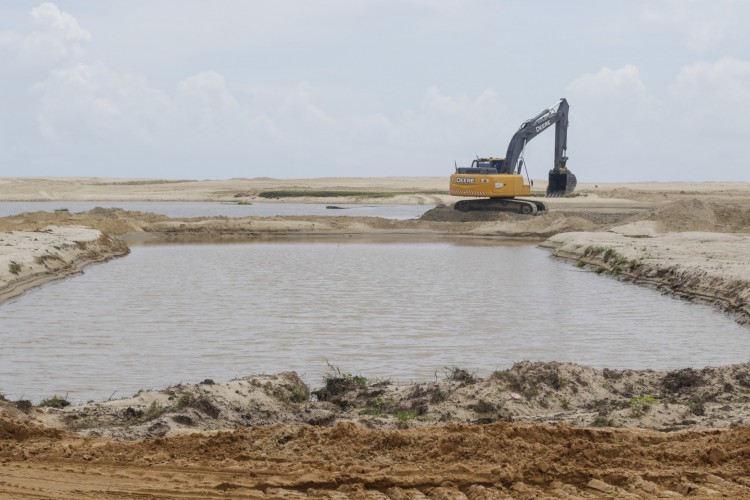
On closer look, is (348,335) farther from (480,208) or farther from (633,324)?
(480,208)

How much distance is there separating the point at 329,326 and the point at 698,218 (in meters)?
27.7

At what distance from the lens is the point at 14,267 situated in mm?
22891

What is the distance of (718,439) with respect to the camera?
281 inches

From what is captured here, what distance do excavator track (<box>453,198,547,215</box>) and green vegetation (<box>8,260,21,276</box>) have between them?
27.9m

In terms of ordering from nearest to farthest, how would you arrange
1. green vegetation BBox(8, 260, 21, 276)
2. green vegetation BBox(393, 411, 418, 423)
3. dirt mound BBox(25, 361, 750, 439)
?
dirt mound BBox(25, 361, 750, 439), green vegetation BBox(393, 411, 418, 423), green vegetation BBox(8, 260, 21, 276)

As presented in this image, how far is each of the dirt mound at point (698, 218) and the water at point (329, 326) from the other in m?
13.7

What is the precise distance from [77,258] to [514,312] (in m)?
16.0

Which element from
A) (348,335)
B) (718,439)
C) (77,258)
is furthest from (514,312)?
(77,258)

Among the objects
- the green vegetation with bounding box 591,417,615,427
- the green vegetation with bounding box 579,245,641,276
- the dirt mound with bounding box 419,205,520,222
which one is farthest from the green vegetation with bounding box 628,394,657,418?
the dirt mound with bounding box 419,205,520,222

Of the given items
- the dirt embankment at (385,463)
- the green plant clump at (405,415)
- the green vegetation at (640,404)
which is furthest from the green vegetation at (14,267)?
the green vegetation at (640,404)

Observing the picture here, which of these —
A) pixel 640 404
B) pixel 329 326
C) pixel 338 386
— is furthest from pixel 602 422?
pixel 329 326

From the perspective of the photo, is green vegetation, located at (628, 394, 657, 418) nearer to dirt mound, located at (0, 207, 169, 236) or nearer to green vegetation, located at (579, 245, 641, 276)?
green vegetation, located at (579, 245, 641, 276)

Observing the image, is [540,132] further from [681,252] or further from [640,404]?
[640,404]

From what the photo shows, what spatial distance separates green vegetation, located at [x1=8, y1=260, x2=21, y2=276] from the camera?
73.8 ft
